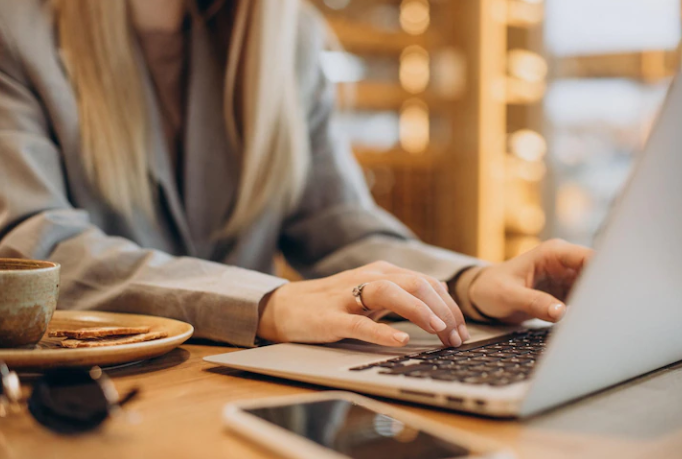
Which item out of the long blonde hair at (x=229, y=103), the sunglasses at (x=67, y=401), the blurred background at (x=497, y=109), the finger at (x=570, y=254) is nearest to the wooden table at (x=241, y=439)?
the sunglasses at (x=67, y=401)

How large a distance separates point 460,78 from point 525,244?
1.02 m

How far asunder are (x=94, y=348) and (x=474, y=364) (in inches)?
12.0

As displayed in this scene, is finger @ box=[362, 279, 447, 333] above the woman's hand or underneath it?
above

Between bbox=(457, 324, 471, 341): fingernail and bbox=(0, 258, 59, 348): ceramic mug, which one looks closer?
bbox=(0, 258, 59, 348): ceramic mug

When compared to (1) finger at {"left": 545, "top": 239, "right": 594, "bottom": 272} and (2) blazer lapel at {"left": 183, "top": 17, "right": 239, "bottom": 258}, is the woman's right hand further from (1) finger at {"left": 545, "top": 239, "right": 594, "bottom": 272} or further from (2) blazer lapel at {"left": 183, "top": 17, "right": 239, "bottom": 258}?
(2) blazer lapel at {"left": 183, "top": 17, "right": 239, "bottom": 258}

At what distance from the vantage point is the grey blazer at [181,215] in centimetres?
80

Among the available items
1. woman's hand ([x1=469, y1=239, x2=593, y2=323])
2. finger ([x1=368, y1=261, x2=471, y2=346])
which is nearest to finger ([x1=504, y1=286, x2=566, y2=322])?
woman's hand ([x1=469, y1=239, x2=593, y2=323])

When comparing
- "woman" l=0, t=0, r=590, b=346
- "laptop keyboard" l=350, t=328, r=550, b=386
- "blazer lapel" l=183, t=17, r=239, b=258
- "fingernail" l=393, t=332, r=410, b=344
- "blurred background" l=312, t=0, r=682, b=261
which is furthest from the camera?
"blurred background" l=312, t=0, r=682, b=261

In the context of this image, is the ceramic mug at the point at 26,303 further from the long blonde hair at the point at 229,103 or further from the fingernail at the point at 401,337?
the long blonde hair at the point at 229,103

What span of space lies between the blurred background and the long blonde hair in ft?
8.31

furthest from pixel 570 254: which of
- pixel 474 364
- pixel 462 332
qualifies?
pixel 474 364

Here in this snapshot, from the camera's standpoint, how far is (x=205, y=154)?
1.19 metres

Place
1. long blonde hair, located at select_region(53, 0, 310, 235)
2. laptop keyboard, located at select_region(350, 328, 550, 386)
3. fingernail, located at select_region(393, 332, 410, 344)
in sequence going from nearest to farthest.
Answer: laptop keyboard, located at select_region(350, 328, 550, 386) < fingernail, located at select_region(393, 332, 410, 344) < long blonde hair, located at select_region(53, 0, 310, 235)

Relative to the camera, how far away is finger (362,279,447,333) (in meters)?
0.65
